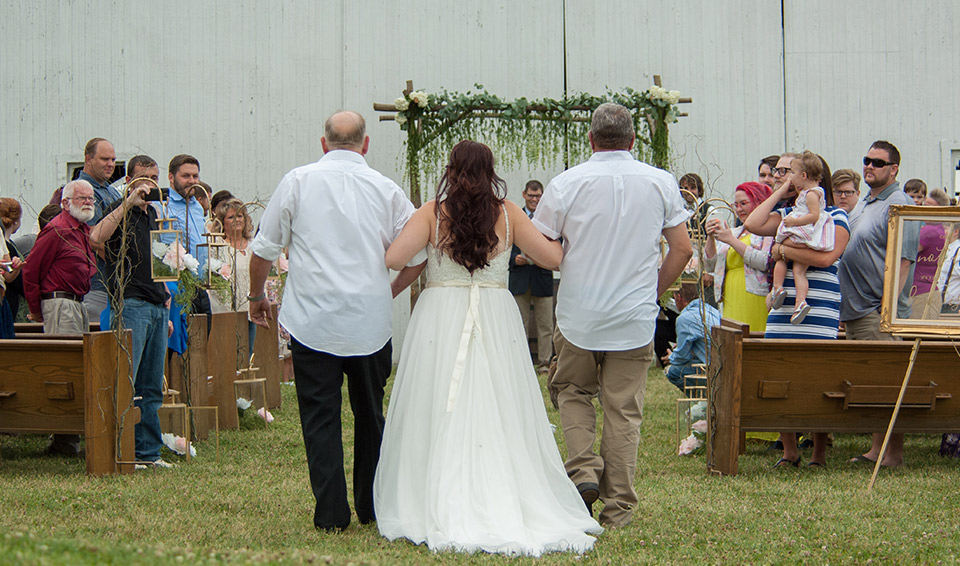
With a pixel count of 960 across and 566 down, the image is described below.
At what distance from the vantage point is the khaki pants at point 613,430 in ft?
16.4

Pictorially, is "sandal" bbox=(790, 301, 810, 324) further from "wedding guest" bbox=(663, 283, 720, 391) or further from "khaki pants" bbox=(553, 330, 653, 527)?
"khaki pants" bbox=(553, 330, 653, 527)

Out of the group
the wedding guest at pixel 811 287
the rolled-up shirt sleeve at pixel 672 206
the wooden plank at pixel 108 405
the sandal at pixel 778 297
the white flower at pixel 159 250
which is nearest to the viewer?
the rolled-up shirt sleeve at pixel 672 206

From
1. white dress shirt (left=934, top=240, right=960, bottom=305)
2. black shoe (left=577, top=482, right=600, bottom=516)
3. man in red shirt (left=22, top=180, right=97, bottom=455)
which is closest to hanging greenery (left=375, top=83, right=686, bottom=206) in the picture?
man in red shirt (left=22, top=180, right=97, bottom=455)

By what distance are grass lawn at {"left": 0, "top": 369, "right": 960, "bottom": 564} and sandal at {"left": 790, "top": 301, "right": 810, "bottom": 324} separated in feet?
3.14

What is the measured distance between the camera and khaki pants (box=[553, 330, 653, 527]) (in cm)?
499

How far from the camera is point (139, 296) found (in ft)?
21.3

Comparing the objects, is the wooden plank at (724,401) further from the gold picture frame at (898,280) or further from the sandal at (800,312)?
the gold picture frame at (898,280)

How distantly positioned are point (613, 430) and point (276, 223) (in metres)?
1.87

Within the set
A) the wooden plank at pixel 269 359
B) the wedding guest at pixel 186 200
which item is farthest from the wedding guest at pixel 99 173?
the wooden plank at pixel 269 359

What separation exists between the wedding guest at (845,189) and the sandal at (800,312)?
1.77 metres

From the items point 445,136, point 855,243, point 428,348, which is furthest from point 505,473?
point 445,136

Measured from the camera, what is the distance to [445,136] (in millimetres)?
12430

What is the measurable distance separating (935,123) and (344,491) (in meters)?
11.7

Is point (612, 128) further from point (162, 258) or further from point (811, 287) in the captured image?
point (162, 258)
